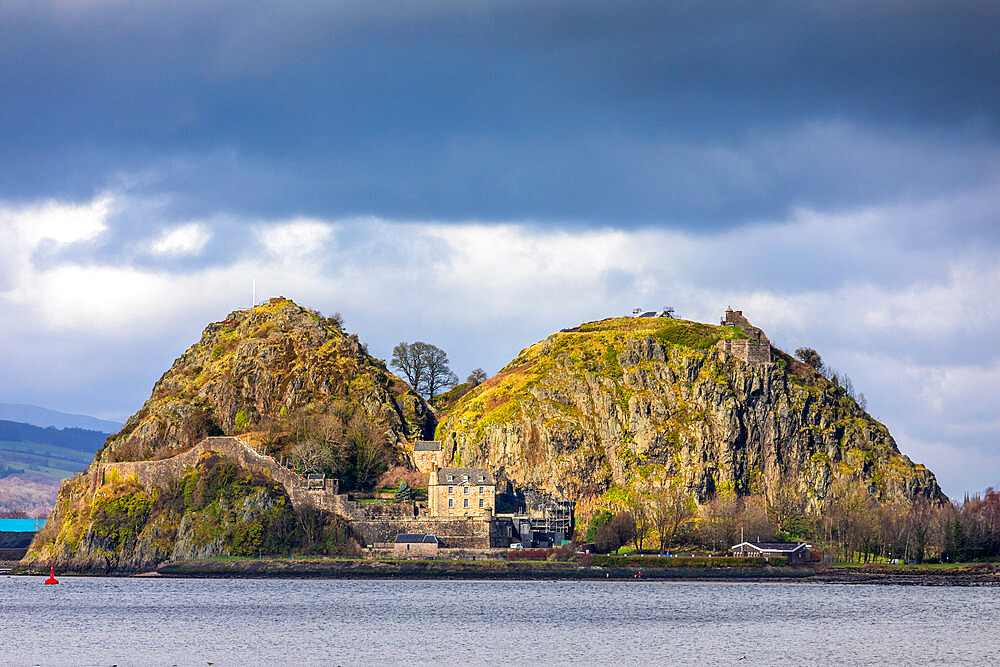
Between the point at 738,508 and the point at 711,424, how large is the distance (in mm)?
14019

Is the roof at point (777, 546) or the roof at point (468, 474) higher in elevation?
the roof at point (468, 474)

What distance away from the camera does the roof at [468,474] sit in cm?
14025

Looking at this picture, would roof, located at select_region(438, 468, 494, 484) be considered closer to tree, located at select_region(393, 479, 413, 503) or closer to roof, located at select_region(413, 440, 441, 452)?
tree, located at select_region(393, 479, 413, 503)

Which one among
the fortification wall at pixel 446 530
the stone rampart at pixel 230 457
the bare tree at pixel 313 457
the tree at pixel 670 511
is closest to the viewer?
the fortification wall at pixel 446 530

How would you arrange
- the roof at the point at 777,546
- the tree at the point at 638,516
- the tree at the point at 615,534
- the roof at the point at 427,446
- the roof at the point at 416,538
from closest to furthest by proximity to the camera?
1. the roof at the point at 777,546
2. the roof at the point at 416,538
3. the tree at the point at 615,534
4. the tree at the point at 638,516
5. the roof at the point at 427,446

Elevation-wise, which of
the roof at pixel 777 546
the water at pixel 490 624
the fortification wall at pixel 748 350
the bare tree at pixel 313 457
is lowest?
the water at pixel 490 624

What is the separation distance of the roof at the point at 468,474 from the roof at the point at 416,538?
8.35m

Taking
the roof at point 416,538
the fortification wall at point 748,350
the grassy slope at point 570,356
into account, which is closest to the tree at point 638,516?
the grassy slope at point 570,356

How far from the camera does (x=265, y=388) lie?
168500mm

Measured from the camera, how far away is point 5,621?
77812 mm

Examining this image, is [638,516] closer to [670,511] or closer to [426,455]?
[670,511]

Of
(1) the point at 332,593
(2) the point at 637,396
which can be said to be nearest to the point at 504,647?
(1) the point at 332,593

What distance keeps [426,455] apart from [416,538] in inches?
1141

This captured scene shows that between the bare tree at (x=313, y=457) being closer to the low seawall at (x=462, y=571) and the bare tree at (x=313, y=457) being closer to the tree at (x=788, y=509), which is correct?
the low seawall at (x=462, y=571)
